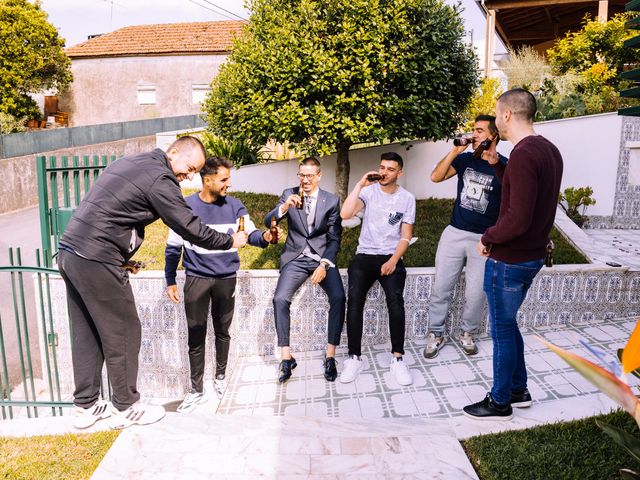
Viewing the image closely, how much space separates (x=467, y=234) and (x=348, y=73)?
265 centimetres

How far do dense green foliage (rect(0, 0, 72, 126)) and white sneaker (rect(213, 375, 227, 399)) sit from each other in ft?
65.7

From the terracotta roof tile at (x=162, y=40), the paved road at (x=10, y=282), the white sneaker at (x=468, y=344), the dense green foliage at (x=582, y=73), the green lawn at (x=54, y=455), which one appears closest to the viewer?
the green lawn at (x=54, y=455)

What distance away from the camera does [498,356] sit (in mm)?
3594

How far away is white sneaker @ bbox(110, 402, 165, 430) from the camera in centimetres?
363

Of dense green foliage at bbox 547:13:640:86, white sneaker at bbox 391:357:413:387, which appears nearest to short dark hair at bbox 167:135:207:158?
white sneaker at bbox 391:357:413:387

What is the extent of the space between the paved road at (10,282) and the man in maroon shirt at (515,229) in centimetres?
594

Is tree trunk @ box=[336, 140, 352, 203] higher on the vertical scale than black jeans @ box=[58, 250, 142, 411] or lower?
Result: higher

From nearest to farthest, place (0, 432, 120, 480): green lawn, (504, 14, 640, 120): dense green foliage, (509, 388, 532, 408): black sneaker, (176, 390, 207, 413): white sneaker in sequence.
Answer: (0, 432, 120, 480): green lawn < (509, 388, 532, 408): black sneaker < (176, 390, 207, 413): white sneaker < (504, 14, 640, 120): dense green foliage

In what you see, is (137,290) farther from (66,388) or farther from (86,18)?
(86,18)

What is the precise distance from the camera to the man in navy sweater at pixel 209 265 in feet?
14.3

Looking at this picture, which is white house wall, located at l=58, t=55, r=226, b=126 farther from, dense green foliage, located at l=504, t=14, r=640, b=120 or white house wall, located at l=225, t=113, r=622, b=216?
white house wall, located at l=225, t=113, r=622, b=216

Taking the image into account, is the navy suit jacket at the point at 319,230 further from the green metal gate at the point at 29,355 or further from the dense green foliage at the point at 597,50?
the dense green foliage at the point at 597,50

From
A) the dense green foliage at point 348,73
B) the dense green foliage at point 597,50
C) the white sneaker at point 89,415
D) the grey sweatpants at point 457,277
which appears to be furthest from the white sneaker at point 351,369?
the dense green foliage at point 597,50

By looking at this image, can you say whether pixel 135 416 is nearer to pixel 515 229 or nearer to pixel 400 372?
pixel 400 372
